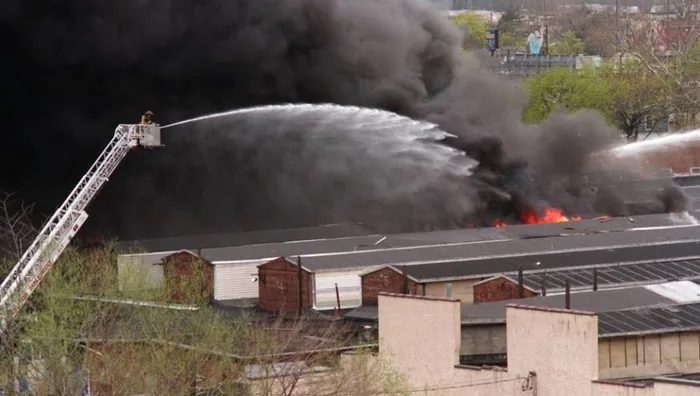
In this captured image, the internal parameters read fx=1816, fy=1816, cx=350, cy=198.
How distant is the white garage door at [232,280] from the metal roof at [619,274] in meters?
8.43

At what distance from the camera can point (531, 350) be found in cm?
3238

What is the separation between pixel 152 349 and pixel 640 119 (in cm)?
7097

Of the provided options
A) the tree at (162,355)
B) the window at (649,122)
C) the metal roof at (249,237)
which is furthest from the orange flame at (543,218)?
the window at (649,122)

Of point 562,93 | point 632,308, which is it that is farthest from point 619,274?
point 562,93

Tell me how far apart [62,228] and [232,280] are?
866 centimetres

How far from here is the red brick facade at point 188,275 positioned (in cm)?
4784

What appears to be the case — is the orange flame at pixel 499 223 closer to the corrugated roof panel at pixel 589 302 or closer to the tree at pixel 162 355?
the corrugated roof panel at pixel 589 302

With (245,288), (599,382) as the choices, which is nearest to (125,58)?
(245,288)

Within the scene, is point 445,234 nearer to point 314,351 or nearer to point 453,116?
point 453,116

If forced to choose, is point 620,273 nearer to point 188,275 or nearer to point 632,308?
point 632,308

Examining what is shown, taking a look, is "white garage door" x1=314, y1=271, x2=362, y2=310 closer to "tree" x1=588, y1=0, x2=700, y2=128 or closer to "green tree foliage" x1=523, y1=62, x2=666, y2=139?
"green tree foliage" x1=523, y1=62, x2=666, y2=139

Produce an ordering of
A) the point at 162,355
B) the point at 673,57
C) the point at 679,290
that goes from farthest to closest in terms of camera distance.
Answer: the point at 673,57
the point at 679,290
the point at 162,355

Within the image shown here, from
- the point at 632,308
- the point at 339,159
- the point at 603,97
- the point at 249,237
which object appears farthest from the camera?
the point at 603,97

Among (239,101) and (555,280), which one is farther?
(239,101)
